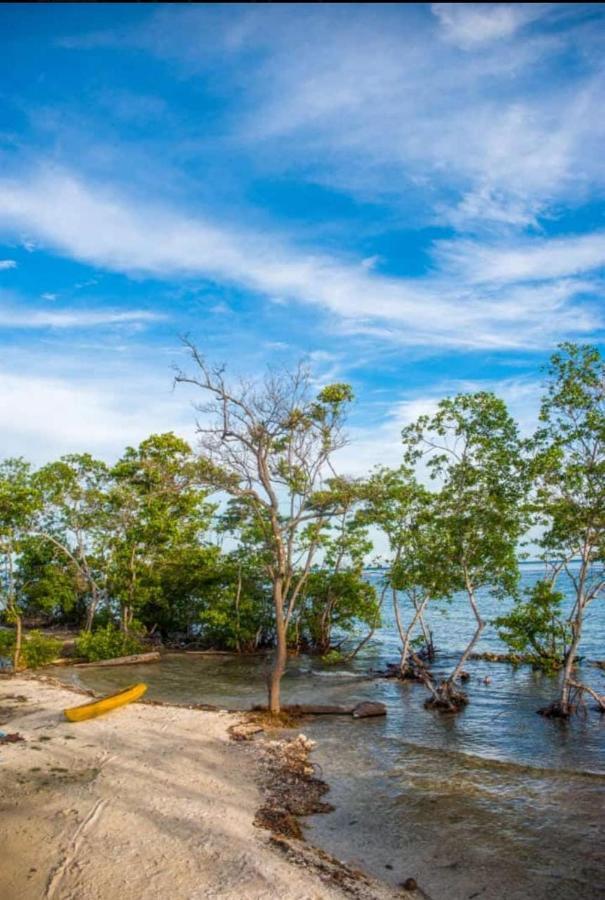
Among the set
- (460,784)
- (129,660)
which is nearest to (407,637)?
(460,784)

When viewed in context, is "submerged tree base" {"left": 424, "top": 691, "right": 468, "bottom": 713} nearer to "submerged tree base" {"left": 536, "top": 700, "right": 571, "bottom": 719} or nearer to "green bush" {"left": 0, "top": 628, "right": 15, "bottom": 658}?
"submerged tree base" {"left": 536, "top": 700, "right": 571, "bottom": 719}

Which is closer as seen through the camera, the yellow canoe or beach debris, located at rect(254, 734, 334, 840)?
beach debris, located at rect(254, 734, 334, 840)

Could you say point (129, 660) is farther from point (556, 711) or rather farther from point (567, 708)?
point (567, 708)

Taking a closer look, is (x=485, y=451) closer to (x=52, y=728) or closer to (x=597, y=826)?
(x=597, y=826)

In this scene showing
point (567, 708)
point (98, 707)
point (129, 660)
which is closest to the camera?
point (98, 707)

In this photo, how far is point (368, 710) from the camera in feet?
66.9

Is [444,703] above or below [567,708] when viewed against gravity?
below

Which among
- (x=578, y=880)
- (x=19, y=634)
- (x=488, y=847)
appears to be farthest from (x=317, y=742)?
(x=19, y=634)

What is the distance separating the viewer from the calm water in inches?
395

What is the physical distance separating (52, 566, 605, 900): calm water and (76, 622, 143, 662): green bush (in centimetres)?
276

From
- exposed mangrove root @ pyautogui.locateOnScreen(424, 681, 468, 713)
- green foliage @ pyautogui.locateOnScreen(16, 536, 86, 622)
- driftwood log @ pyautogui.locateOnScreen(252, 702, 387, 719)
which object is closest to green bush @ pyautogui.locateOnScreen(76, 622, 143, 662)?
green foliage @ pyautogui.locateOnScreen(16, 536, 86, 622)

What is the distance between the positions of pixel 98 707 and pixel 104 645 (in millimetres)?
14481

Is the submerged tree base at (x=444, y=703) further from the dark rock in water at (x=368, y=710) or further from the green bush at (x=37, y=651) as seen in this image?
the green bush at (x=37, y=651)

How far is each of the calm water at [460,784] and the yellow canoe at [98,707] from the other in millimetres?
4430
